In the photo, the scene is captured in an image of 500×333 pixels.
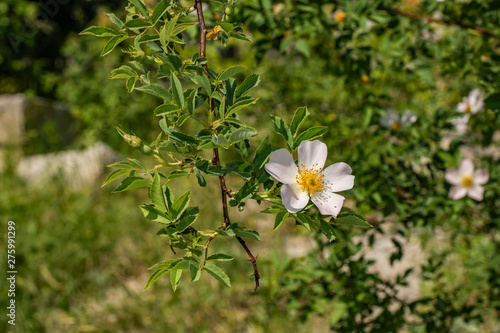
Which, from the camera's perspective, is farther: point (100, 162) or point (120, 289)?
point (100, 162)

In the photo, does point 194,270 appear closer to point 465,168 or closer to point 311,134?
point 311,134

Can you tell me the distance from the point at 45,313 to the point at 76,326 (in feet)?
0.60

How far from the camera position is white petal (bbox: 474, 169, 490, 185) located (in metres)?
1.41

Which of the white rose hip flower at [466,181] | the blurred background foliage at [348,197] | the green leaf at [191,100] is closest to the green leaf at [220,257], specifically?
the green leaf at [191,100]

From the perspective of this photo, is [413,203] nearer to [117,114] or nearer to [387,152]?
[387,152]

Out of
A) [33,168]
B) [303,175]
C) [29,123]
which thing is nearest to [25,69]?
[29,123]

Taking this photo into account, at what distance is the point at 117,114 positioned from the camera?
86.1 inches

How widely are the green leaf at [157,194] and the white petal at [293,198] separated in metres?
0.19

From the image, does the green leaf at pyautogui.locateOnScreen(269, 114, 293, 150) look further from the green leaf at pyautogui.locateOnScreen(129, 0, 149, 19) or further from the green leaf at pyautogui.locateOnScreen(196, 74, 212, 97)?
the green leaf at pyautogui.locateOnScreen(129, 0, 149, 19)

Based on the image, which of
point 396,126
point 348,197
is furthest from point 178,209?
point 396,126

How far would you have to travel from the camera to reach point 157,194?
0.68 meters

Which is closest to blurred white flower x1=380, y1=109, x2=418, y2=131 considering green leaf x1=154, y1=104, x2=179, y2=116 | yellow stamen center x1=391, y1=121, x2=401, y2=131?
yellow stamen center x1=391, y1=121, x2=401, y2=131

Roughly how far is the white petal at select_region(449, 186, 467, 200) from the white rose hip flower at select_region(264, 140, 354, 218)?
72 cm

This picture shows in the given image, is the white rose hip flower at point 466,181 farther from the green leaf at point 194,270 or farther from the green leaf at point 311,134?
the green leaf at point 194,270
